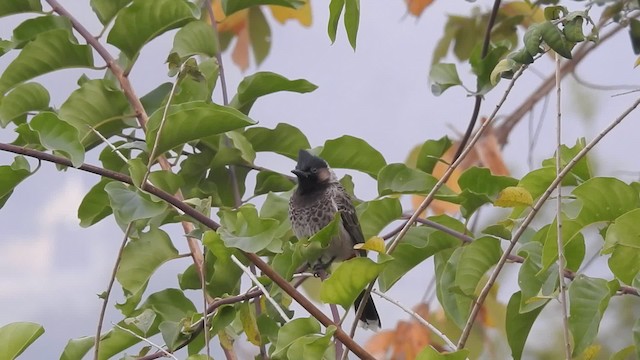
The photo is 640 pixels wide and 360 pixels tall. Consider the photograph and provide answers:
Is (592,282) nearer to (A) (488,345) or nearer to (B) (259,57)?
(A) (488,345)

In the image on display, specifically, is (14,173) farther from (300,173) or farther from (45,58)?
(300,173)

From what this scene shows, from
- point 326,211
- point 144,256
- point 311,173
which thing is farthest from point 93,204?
point 326,211

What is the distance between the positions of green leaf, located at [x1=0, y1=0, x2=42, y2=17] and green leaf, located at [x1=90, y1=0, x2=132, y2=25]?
0.13 metres

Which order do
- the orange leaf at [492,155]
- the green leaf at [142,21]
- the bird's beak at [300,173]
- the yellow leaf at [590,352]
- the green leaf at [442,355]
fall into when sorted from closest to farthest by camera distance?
the green leaf at [442,355] < the yellow leaf at [590,352] < the green leaf at [142,21] < the orange leaf at [492,155] < the bird's beak at [300,173]

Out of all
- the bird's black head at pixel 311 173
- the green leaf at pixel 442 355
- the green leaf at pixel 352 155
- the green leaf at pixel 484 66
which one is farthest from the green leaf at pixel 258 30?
the green leaf at pixel 442 355

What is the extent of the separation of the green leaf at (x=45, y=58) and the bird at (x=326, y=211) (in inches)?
30.6

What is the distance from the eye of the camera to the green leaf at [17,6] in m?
1.98

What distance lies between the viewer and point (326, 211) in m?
2.87

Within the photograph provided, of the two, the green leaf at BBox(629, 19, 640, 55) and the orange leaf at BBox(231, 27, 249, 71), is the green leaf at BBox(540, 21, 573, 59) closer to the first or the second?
the green leaf at BBox(629, 19, 640, 55)

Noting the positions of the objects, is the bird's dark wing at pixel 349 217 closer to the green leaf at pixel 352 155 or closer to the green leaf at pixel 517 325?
the green leaf at pixel 352 155

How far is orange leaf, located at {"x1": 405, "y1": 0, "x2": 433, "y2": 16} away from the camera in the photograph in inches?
94.0

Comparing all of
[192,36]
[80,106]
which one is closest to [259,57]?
[192,36]

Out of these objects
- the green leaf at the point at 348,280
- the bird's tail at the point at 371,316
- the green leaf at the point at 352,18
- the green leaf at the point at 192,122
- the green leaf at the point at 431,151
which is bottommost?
the bird's tail at the point at 371,316

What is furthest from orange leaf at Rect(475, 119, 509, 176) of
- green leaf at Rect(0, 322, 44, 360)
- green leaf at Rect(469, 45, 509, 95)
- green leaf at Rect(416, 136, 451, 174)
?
green leaf at Rect(0, 322, 44, 360)
